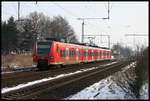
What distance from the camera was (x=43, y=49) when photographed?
80.8ft

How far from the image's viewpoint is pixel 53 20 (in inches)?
2864

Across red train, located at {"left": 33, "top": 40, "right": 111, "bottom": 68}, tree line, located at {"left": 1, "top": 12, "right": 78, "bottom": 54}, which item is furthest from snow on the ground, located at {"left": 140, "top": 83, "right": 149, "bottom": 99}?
tree line, located at {"left": 1, "top": 12, "right": 78, "bottom": 54}

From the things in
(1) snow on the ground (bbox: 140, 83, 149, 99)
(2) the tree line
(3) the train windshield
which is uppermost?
(2) the tree line

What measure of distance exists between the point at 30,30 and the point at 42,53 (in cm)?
2052

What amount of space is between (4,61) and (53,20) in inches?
1633

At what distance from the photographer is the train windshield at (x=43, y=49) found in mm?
24453

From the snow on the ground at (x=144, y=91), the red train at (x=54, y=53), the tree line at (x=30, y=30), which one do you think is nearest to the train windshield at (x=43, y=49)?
the red train at (x=54, y=53)

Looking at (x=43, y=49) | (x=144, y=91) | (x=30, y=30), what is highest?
(x=30, y=30)

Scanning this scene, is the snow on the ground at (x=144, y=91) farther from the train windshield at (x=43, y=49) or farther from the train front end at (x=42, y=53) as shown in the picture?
the train windshield at (x=43, y=49)

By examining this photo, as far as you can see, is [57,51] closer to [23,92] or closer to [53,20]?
[23,92]

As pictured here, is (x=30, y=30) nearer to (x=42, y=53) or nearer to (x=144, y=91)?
(x=42, y=53)

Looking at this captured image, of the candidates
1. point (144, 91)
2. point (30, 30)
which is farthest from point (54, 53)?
point (30, 30)

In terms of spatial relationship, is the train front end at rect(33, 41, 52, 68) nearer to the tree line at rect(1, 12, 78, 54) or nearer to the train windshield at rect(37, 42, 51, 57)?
the train windshield at rect(37, 42, 51, 57)

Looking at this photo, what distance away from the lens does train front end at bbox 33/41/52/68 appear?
79.8 feet
